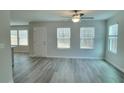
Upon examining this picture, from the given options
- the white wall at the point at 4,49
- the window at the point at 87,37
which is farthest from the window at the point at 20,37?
the white wall at the point at 4,49

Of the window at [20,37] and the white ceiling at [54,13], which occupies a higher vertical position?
the white ceiling at [54,13]

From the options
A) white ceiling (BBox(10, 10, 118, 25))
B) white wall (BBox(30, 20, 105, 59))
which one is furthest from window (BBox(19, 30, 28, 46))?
white ceiling (BBox(10, 10, 118, 25))

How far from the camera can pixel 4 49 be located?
3.63 m

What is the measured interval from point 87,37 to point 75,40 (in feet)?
2.57

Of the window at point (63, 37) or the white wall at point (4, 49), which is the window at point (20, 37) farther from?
the white wall at point (4, 49)

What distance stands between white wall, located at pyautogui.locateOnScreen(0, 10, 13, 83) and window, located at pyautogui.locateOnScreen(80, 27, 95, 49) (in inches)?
233

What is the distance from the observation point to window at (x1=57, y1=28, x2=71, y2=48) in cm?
927

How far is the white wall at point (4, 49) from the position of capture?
350 centimetres

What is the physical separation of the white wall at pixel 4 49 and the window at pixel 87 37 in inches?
233

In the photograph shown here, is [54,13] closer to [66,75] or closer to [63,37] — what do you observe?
[66,75]

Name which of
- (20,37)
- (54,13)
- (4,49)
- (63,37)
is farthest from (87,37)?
(4,49)

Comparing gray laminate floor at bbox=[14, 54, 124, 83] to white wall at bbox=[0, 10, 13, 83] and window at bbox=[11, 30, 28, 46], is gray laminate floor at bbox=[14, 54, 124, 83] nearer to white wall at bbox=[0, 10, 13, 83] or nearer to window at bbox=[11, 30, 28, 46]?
white wall at bbox=[0, 10, 13, 83]
